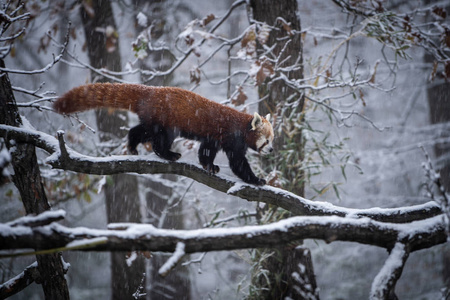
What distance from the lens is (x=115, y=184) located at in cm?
542

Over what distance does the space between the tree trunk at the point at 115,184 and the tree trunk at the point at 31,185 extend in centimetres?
271

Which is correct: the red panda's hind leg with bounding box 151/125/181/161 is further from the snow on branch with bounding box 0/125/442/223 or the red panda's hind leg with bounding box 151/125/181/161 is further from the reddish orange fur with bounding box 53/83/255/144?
the snow on branch with bounding box 0/125/442/223

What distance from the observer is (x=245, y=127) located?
10.8 feet

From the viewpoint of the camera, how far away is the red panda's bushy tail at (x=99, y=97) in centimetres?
258

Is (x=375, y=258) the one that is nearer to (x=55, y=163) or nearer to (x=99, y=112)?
(x=99, y=112)

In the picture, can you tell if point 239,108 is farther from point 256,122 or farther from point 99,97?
point 99,97

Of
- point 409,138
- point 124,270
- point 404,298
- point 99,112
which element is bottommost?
point 404,298

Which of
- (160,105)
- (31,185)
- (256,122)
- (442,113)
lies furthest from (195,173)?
(442,113)

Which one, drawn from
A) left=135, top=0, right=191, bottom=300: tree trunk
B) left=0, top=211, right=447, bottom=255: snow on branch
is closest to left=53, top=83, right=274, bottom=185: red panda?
left=0, top=211, right=447, bottom=255: snow on branch

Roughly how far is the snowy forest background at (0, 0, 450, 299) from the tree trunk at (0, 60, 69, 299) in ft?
0.57

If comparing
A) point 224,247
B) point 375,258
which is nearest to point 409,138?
point 375,258

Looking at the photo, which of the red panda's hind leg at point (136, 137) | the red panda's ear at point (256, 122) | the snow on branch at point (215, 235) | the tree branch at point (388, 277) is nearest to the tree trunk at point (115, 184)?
the red panda's hind leg at point (136, 137)

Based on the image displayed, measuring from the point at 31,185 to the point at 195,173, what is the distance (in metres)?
1.21

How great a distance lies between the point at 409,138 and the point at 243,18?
6.27 metres
